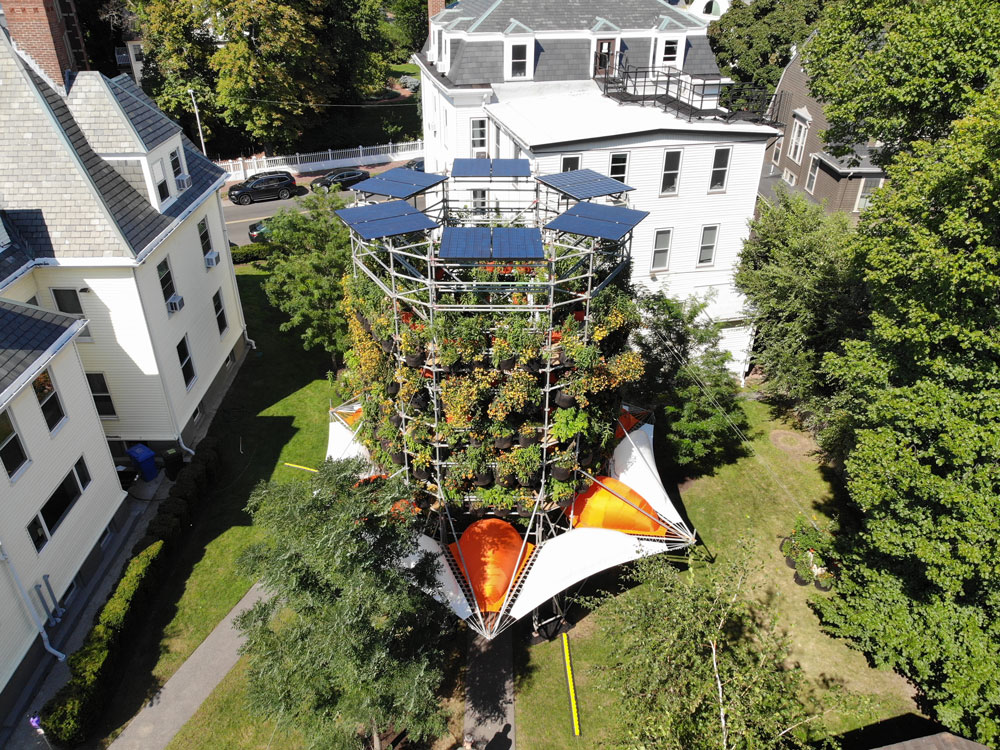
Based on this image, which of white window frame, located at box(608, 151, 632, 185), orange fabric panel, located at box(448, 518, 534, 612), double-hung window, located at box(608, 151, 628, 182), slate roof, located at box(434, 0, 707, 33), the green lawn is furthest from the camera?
slate roof, located at box(434, 0, 707, 33)

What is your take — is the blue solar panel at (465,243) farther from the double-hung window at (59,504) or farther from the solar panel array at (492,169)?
the double-hung window at (59,504)

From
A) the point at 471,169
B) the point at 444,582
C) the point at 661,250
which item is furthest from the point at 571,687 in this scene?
the point at 661,250

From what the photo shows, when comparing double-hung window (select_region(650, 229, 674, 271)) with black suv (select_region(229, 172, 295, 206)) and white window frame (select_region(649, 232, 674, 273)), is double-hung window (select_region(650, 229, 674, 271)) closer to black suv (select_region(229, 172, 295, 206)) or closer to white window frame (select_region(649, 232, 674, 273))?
white window frame (select_region(649, 232, 674, 273))

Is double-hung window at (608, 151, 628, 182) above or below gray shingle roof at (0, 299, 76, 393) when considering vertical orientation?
above

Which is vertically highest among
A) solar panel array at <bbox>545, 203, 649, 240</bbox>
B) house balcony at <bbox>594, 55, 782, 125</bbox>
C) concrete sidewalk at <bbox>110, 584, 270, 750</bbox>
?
house balcony at <bbox>594, 55, 782, 125</bbox>

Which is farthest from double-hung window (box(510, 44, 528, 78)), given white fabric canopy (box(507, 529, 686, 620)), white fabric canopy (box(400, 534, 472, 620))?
white fabric canopy (box(400, 534, 472, 620))

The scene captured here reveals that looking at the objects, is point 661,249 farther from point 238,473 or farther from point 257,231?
point 257,231

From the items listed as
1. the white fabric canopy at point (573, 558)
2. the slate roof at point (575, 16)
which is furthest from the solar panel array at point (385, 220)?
the slate roof at point (575, 16)

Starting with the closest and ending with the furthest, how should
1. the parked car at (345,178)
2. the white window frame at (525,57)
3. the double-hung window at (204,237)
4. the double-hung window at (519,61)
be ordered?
the double-hung window at (204,237) < the white window frame at (525,57) < the double-hung window at (519,61) < the parked car at (345,178)
